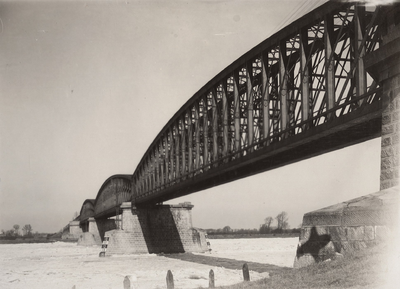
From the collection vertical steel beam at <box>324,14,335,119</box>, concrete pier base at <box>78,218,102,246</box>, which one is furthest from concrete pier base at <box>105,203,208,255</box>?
concrete pier base at <box>78,218,102,246</box>

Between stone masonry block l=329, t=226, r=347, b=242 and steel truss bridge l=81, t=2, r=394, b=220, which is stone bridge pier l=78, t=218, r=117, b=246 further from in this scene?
stone masonry block l=329, t=226, r=347, b=242

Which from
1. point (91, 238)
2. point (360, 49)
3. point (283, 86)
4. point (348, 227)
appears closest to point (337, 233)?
point (348, 227)

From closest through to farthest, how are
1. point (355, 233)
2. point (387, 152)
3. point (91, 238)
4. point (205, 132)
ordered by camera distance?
point (355, 233), point (387, 152), point (205, 132), point (91, 238)

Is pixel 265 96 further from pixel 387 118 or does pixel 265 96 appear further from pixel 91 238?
pixel 91 238

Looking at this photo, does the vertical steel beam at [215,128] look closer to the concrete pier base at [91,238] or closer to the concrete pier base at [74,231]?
the concrete pier base at [91,238]

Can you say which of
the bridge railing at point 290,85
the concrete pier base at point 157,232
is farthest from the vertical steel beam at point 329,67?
the concrete pier base at point 157,232
